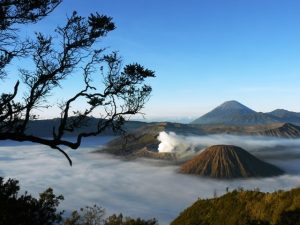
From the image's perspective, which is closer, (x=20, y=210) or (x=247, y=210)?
(x=20, y=210)

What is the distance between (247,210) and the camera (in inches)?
1262

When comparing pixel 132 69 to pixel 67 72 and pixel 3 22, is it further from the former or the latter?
pixel 3 22

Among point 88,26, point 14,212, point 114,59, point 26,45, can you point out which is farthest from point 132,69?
point 14,212

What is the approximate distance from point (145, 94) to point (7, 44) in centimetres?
707

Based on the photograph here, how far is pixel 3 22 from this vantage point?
18.6 m

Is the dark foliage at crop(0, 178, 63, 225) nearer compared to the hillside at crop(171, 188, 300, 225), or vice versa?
the dark foliage at crop(0, 178, 63, 225)

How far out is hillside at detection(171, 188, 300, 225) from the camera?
91.5ft

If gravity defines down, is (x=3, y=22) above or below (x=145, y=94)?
above

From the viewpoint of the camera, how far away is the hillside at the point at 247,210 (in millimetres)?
27898

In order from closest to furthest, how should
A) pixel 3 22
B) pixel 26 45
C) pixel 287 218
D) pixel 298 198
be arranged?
pixel 3 22 < pixel 26 45 < pixel 287 218 < pixel 298 198

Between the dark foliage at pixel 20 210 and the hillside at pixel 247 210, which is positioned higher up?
the dark foliage at pixel 20 210

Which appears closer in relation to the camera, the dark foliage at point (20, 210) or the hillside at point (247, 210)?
the dark foliage at point (20, 210)

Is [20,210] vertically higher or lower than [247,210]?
higher

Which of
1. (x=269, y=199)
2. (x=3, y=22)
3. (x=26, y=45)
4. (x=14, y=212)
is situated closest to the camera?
(x=14, y=212)
